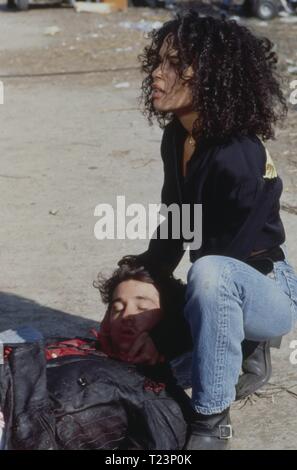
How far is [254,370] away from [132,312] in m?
0.49

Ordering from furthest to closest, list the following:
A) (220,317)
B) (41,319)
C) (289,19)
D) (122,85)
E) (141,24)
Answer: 1. (289,19)
2. (141,24)
3. (122,85)
4. (41,319)
5. (220,317)

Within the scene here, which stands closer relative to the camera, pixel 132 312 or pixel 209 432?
pixel 209 432

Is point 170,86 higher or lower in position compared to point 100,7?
higher

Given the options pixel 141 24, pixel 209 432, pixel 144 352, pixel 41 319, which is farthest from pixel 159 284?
pixel 141 24

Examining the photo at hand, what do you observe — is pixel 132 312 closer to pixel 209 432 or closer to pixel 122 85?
pixel 209 432

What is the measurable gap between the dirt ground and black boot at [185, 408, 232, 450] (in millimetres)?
134

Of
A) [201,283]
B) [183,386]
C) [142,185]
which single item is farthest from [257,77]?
[142,185]

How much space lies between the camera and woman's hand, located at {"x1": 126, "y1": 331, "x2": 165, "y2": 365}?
3574 mm

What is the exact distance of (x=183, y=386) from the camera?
374 centimetres

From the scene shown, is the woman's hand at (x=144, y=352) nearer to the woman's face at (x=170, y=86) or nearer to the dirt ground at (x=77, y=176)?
the dirt ground at (x=77, y=176)

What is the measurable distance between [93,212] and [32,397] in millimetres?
2667

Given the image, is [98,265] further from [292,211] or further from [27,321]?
[292,211]

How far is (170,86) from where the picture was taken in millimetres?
3566

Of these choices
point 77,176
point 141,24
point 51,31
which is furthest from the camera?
point 141,24
